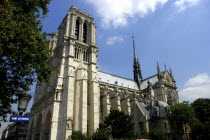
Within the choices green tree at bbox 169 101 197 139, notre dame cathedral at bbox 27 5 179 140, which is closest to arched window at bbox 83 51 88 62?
notre dame cathedral at bbox 27 5 179 140

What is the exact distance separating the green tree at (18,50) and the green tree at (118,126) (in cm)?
1657

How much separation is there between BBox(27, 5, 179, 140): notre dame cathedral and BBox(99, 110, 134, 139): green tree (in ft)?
17.3

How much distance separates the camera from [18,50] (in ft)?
42.8

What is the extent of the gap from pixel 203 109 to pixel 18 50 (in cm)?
4430

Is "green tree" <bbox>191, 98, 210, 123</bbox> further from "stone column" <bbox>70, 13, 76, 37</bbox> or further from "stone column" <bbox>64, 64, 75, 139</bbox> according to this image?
"stone column" <bbox>70, 13, 76, 37</bbox>

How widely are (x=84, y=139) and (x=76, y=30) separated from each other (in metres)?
28.8

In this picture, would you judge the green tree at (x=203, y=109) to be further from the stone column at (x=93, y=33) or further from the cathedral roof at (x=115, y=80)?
the stone column at (x=93, y=33)

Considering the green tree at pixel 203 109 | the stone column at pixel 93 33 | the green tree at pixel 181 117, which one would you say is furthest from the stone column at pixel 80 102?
the green tree at pixel 203 109

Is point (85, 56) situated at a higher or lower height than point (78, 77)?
higher

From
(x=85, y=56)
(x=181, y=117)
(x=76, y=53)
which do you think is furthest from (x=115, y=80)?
(x=181, y=117)

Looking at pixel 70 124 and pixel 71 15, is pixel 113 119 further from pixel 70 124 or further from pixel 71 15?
pixel 71 15

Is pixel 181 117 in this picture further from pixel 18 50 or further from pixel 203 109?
pixel 18 50

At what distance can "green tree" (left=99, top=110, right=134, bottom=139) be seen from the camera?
88.9 ft

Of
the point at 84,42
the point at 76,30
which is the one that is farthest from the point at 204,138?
the point at 76,30
